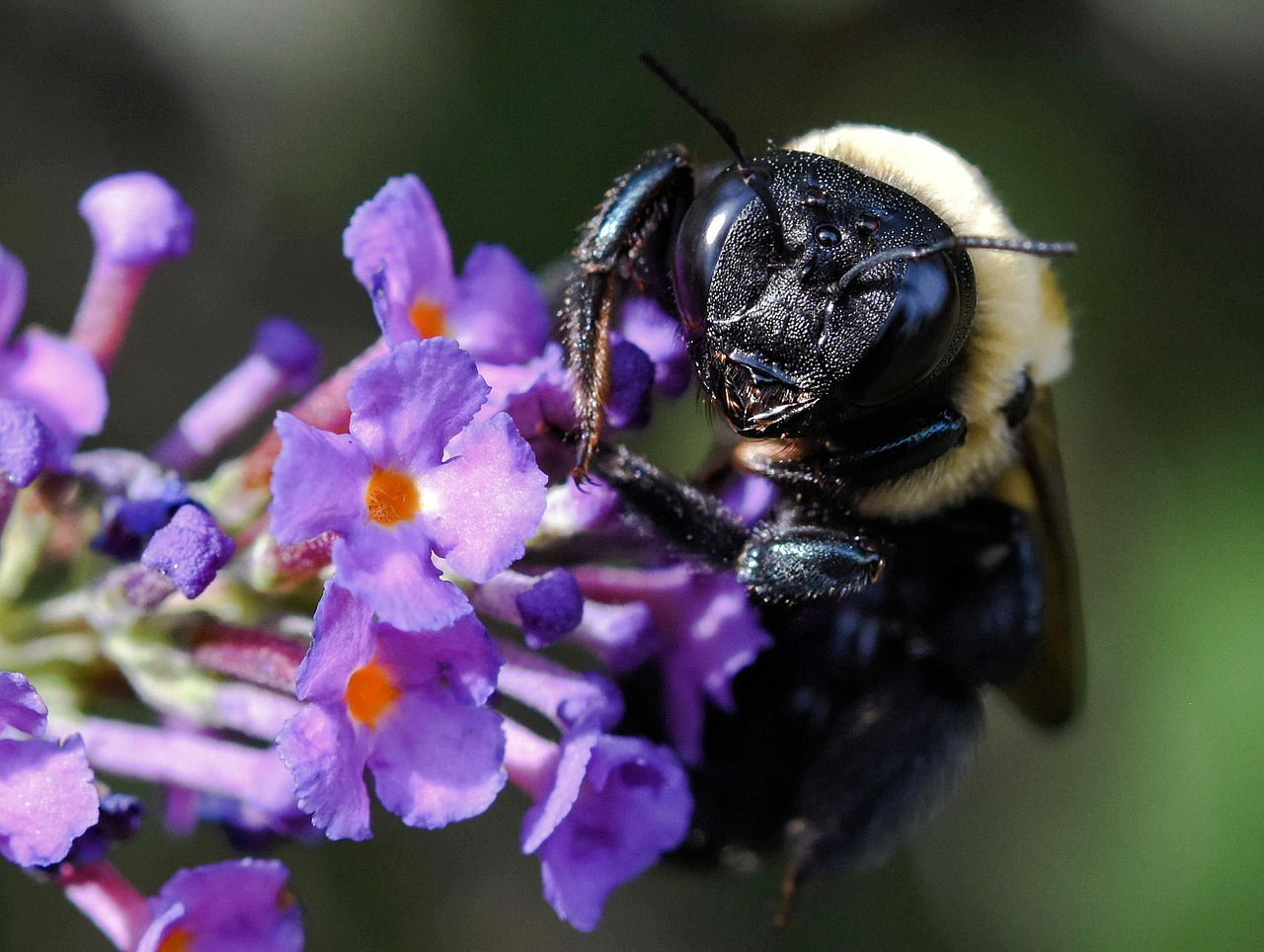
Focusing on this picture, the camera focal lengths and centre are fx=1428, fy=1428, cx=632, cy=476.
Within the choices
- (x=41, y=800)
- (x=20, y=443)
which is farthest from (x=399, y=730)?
(x=20, y=443)

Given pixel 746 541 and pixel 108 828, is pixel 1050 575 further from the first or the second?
pixel 108 828

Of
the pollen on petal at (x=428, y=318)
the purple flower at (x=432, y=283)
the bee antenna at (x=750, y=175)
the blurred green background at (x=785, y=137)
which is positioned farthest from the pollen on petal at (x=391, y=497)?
the blurred green background at (x=785, y=137)

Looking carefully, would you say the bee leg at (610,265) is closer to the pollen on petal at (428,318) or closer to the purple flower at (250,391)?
the pollen on petal at (428,318)

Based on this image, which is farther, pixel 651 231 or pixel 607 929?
pixel 607 929

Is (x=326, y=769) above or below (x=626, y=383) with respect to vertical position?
below

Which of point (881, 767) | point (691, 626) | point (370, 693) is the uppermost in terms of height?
point (370, 693)

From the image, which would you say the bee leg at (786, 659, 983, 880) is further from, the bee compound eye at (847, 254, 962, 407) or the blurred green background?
the blurred green background

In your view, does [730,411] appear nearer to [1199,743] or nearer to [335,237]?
[1199,743]

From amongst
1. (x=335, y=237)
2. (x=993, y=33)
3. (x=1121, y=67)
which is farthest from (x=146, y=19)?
(x=1121, y=67)
